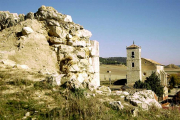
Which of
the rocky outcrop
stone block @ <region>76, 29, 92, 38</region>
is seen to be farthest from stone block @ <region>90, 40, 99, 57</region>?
the rocky outcrop

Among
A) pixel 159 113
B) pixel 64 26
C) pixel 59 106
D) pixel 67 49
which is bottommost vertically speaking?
pixel 159 113

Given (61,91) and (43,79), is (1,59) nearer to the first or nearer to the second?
(43,79)

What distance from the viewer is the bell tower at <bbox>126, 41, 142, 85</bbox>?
38500 millimetres

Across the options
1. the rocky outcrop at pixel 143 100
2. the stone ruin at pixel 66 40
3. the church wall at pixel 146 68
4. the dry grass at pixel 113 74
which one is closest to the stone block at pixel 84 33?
the stone ruin at pixel 66 40

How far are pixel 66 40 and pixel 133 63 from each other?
32.9 m

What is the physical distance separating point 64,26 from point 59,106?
5220 millimetres

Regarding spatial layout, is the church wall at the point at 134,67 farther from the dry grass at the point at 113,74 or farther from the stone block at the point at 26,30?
the stone block at the point at 26,30

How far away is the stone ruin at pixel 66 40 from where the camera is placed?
7.96m

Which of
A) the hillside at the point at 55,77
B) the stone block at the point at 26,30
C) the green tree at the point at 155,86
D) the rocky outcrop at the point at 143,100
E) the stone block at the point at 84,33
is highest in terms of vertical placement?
the stone block at the point at 84,33

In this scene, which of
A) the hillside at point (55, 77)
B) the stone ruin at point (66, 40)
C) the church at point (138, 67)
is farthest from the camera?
the church at point (138, 67)

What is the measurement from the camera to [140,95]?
614 centimetres

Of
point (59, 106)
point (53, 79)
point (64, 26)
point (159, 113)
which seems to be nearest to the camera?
point (59, 106)

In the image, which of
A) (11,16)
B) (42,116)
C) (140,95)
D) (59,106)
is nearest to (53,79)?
(59,106)

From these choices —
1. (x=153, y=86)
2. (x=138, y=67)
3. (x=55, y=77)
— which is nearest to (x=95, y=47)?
(x=55, y=77)
